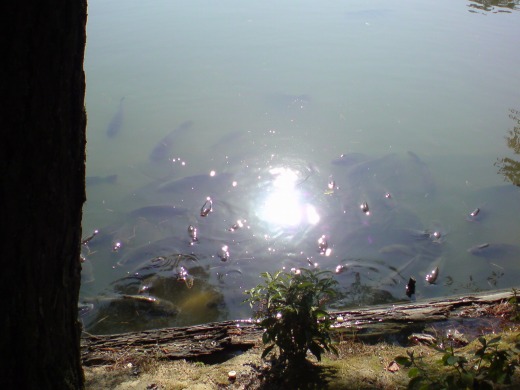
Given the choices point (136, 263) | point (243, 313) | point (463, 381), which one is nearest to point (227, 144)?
point (136, 263)

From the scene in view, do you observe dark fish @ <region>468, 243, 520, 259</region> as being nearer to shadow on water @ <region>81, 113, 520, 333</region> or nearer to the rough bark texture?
shadow on water @ <region>81, 113, 520, 333</region>

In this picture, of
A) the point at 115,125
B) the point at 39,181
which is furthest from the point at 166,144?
the point at 39,181

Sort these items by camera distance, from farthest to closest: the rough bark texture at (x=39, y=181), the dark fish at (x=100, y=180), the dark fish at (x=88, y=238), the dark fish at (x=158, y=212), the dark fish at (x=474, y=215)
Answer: the dark fish at (x=100, y=180) < the dark fish at (x=474, y=215) < the dark fish at (x=158, y=212) < the dark fish at (x=88, y=238) < the rough bark texture at (x=39, y=181)

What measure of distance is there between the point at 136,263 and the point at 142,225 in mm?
622

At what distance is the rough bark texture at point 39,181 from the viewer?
67.0 inches

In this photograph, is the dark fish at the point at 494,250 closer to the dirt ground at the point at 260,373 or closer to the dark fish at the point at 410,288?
the dark fish at the point at 410,288

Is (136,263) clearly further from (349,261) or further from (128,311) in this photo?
(349,261)

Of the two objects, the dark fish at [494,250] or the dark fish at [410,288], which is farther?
the dark fish at [494,250]

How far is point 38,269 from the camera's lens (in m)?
1.87

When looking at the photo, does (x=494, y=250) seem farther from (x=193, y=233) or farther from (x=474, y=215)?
(x=193, y=233)

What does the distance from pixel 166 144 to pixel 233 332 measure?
3.83 m

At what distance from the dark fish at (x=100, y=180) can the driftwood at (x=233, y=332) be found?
287cm

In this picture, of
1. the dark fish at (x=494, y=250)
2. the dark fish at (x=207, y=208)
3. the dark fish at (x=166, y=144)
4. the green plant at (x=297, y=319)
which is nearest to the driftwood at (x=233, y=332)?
the green plant at (x=297, y=319)

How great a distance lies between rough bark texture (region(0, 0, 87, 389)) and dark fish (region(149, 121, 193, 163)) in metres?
5.03
